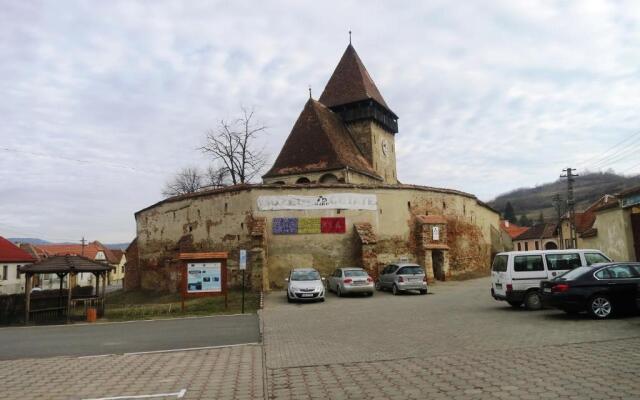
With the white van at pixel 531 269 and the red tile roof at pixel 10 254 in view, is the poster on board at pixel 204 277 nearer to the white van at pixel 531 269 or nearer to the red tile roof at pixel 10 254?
the white van at pixel 531 269

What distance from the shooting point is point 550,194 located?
408 feet

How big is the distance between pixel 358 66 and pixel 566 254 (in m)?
34.3

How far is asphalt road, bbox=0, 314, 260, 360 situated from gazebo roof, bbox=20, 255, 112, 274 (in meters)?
3.94

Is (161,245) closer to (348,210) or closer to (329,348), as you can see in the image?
(348,210)

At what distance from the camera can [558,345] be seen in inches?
345

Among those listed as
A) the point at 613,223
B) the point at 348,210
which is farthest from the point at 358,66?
the point at 613,223

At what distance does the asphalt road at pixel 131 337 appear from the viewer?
10672 mm

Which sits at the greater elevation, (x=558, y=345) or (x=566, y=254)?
(x=566, y=254)

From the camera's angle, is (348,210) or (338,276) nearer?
(338,276)

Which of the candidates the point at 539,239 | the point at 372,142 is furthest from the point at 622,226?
the point at 539,239

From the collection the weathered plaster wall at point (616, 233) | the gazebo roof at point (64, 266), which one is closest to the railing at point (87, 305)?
the gazebo roof at point (64, 266)

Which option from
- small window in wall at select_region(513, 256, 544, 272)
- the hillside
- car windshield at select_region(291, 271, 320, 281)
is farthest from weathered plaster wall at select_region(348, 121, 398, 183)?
the hillside

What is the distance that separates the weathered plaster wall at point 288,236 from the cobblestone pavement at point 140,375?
13508 millimetres

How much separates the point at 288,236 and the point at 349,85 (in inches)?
920
